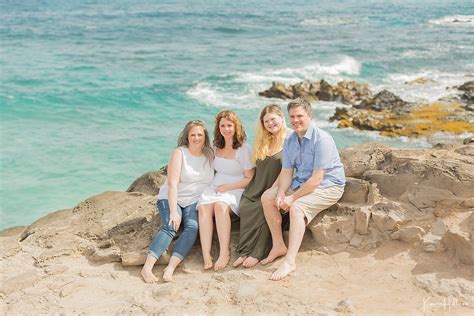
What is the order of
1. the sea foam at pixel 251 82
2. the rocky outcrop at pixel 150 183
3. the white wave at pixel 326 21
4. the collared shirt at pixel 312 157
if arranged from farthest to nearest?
1. the white wave at pixel 326 21
2. the sea foam at pixel 251 82
3. the rocky outcrop at pixel 150 183
4. the collared shirt at pixel 312 157

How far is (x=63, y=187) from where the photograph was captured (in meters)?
13.5

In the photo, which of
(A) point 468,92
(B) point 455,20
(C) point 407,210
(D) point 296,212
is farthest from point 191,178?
(B) point 455,20

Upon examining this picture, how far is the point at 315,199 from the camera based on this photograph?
5.90 m

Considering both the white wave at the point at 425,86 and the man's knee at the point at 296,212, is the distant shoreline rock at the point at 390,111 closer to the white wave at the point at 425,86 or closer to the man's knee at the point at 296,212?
the white wave at the point at 425,86

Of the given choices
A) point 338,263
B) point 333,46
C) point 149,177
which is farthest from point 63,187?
point 333,46

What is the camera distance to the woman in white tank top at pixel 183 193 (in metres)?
6.02

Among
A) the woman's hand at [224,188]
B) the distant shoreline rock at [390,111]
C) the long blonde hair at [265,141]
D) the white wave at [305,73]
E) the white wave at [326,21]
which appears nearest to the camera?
the long blonde hair at [265,141]

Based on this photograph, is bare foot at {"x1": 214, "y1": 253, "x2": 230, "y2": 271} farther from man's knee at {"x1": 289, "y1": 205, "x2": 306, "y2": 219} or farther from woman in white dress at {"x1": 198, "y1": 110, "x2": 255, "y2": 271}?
man's knee at {"x1": 289, "y1": 205, "x2": 306, "y2": 219}

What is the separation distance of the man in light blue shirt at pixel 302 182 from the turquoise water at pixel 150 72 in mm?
7781

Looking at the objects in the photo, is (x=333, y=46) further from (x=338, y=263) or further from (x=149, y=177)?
(x=338, y=263)

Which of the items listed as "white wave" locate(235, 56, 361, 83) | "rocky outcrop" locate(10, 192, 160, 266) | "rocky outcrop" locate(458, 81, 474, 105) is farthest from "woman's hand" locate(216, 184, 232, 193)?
"white wave" locate(235, 56, 361, 83)

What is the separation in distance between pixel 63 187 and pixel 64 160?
1.86 meters

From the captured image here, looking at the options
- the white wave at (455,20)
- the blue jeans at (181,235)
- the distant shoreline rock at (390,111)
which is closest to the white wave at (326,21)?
the white wave at (455,20)

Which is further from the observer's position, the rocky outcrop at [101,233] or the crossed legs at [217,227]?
the rocky outcrop at [101,233]
